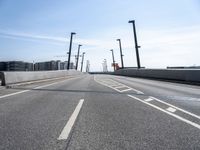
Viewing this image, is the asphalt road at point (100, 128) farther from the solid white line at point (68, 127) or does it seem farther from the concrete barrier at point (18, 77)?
the concrete barrier at point (18, 77)

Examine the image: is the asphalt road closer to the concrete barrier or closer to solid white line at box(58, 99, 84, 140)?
solid white line at box(58, 99, 84, 140)

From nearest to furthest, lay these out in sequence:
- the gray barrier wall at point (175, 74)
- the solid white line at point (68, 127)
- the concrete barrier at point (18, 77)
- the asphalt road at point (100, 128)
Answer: the asphalt road at point (100, 128) → the solid white line at point (68, 127) → the concrete barrier at point (18, 77) → the gray barrier wall at point (175, 74)

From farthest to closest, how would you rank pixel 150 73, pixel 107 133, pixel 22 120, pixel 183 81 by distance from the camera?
pixel 150 73
pixel 183 81
pixel 22 120
pixel 107 133

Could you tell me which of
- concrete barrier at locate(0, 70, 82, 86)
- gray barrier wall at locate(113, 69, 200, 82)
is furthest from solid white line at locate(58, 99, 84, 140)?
gray barrier wall at locate(113, 69, 200, 82)

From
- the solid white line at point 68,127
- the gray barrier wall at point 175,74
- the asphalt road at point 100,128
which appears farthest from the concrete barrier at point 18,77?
the gray barrier wall at point 175,74

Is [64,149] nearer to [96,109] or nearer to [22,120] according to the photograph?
[22,120]

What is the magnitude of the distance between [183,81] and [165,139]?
18.0 meters

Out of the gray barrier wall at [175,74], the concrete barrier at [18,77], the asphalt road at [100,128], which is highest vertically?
the concrete barrier at [18,77]

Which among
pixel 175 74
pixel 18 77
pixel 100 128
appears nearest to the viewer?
pixel 100 128

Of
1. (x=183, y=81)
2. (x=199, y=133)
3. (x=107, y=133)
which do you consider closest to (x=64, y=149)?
(x=107, y=133)

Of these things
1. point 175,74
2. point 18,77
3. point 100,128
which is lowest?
point 100,128

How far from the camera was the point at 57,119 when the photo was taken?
659cm

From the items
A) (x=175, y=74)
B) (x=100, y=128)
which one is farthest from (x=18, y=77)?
(x=100, y=128)

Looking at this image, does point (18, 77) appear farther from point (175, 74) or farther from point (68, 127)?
point (68, 127)
